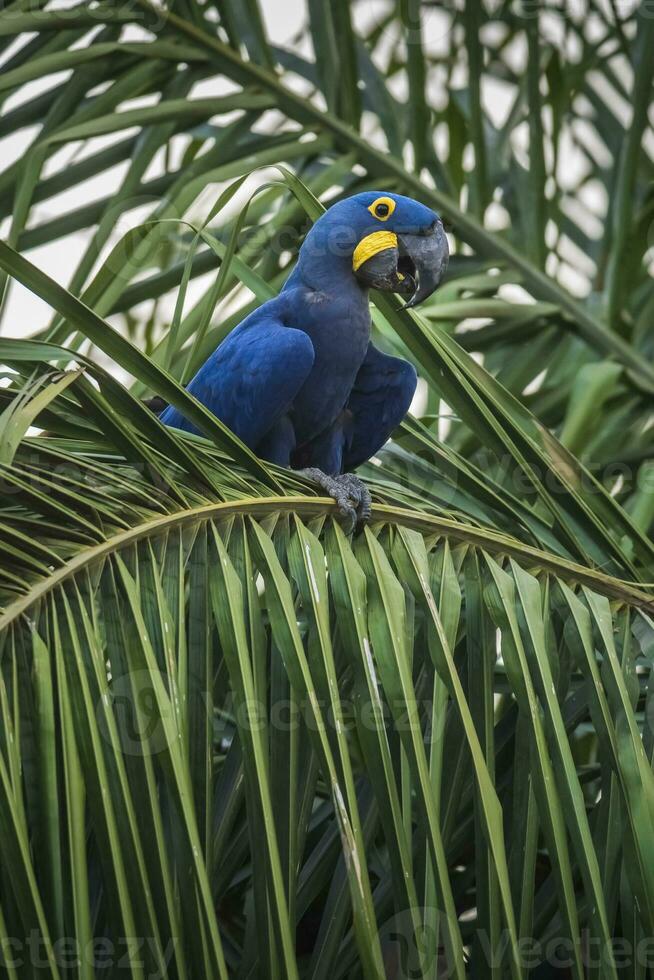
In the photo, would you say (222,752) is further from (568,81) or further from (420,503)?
(568,81)

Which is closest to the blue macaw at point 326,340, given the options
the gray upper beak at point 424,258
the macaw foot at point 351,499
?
the gray upper beak at point 424,258

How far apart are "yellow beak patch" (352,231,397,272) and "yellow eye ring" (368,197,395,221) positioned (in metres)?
0.03

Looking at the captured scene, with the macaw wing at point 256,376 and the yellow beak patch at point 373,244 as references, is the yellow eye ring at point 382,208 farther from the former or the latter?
the macaw wing at point 256,376

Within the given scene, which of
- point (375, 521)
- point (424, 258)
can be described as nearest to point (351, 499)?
point (375, 521)

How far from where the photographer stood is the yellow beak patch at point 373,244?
5.38 feet

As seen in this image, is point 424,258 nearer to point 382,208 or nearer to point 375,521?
point 382,208

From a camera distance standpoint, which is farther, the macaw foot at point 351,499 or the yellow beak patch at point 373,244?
the yellow beak patch at point 373,244

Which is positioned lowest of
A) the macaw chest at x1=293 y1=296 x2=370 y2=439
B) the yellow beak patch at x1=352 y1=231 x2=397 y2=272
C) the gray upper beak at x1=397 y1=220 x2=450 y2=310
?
the macaw chest at x1=293 y1=296 x2=370 y2=439

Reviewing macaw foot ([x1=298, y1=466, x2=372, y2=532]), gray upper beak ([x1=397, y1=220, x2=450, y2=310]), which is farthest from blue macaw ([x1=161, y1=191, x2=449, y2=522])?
macaw foot ([x1=298, y1=466, x2=372, y2=532])

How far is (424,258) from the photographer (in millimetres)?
1635

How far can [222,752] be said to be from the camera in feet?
5.96

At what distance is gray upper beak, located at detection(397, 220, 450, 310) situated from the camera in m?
1.62

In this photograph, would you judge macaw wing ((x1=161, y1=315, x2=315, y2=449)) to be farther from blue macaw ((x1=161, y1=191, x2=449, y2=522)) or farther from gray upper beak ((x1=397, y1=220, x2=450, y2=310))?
gray upper beak ((x1=397, y1=220, x2=450, y2=310))

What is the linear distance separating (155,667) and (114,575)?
0.35 feet
